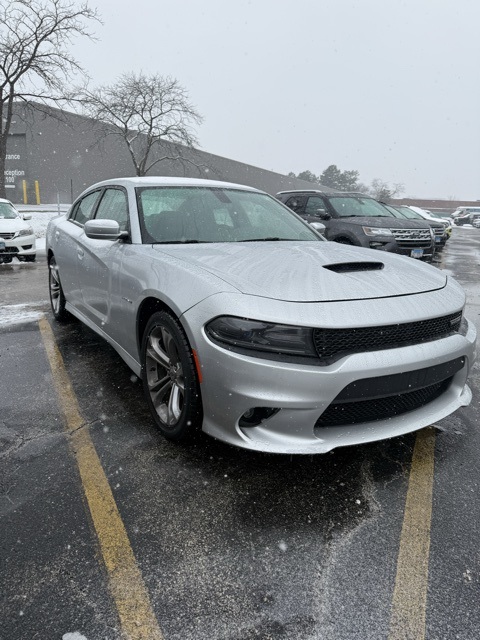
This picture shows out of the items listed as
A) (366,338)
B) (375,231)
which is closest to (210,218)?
(366,338)

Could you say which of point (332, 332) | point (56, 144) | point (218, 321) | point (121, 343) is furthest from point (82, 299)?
point (56, 144)

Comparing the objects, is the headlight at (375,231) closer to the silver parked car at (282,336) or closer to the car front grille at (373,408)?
the silver parked car at (282,336)

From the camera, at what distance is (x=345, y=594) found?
5.40ft

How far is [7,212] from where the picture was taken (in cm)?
1088

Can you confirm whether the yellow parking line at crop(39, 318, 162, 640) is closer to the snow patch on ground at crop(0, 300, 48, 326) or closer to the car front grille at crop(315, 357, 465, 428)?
the car front grille at crop(315, 357, 465, 428)

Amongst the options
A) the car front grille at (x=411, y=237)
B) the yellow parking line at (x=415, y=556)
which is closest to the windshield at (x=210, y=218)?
the yellow parking line at (x=415, y=556)

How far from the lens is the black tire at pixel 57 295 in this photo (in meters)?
4.95

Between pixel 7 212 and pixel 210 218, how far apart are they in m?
Answer: 9.36

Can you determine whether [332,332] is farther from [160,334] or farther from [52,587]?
[52,587]

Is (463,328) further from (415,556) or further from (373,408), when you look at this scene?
(415,556)

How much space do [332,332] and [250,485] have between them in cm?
87

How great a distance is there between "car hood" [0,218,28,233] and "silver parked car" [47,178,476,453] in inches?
309

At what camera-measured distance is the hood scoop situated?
2.56m

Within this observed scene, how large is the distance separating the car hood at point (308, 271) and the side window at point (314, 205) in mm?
6644
